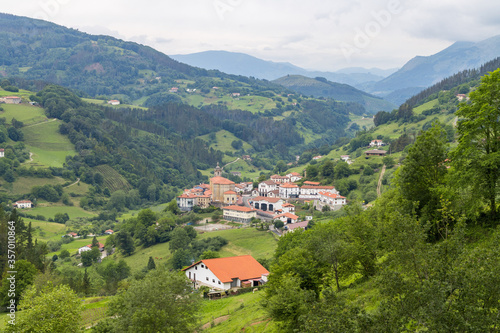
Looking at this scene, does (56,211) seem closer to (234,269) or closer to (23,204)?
(23,204)

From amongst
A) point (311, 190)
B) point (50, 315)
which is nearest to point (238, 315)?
point (50, 315)

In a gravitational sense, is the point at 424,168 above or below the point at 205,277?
above

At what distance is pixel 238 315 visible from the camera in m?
32.8

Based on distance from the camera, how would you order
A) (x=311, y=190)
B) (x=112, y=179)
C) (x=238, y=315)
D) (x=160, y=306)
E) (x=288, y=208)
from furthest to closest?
(x=112, y=179), (x=311, y=190), (x=288, y=208), (x=238, y=315), (x=160, y=306)

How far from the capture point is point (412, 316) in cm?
1223

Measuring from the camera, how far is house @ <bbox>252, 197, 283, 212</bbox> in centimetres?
11019

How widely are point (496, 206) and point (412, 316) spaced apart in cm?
1457

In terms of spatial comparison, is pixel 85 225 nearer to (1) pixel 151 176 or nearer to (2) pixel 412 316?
(1) pixel 151 176

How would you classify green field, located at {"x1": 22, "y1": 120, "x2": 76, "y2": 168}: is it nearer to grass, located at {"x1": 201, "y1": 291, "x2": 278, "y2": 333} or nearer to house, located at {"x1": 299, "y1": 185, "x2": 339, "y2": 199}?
house, located at {"x1": 299, "y1": 185, "x2": 339, "y2": 199}

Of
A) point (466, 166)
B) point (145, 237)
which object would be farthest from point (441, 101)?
point (466, 166)

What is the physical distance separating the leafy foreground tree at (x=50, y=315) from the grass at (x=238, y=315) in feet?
26.3

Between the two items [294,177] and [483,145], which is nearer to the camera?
[483,145]

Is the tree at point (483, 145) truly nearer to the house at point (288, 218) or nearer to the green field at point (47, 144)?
the house at point (288, 218)

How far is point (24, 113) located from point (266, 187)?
412ft
